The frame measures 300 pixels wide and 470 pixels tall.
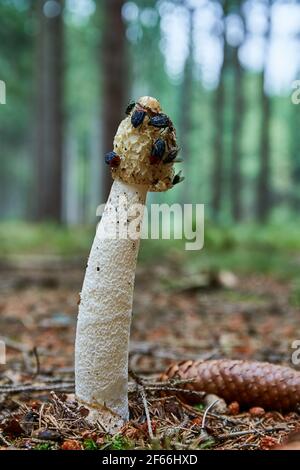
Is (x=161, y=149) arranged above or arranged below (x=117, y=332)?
above

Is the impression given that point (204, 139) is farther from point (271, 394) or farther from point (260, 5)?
point (271, 394)

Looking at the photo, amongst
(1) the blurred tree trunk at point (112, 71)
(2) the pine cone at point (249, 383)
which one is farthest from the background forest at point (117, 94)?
(2) the pine cone at point (249, 383)

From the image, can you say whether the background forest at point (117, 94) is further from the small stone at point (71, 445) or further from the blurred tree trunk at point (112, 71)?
the small stone at point (71, 445)

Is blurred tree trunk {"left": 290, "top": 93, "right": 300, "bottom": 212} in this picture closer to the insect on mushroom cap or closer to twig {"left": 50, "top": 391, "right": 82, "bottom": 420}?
the insect on mushroom cap

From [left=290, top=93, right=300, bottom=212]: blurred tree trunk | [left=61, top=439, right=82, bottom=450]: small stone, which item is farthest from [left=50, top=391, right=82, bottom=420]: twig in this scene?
[left=290, top=93, right=300, bottom=212]: blurred tree trunk

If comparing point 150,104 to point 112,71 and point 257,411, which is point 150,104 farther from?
point 112,71

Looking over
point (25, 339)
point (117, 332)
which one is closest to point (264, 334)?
point (25, 339)

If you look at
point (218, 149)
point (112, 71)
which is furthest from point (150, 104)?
point (218, 149)
